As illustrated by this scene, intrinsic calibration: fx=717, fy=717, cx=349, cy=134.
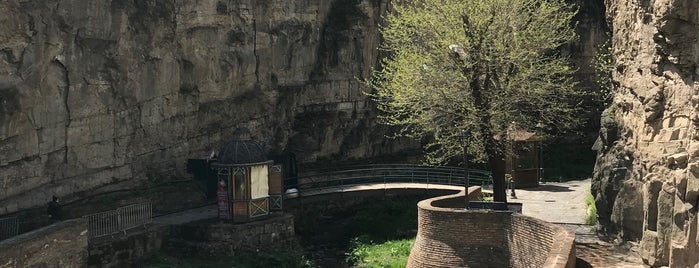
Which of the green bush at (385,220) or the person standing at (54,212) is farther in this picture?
the green bush at (385,220)

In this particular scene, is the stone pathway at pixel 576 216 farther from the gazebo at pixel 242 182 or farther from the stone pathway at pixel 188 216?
the stone pathway at pixel 188 216

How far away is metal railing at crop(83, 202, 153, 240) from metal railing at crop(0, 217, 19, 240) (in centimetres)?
190

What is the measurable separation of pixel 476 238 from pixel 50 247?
1135 centimetres

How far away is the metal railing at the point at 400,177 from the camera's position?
3119 centimetres

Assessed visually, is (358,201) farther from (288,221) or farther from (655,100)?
(655,100)

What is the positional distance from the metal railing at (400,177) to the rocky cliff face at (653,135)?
38.3 feet

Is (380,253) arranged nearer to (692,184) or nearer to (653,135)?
(653,135)

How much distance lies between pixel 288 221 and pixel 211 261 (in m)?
3.31

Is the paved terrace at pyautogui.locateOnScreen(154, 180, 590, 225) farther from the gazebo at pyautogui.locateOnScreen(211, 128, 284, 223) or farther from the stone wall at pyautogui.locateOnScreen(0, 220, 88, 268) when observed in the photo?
the stone wall at pyautogui.locateOnScreen(0, 220, 88, 268)

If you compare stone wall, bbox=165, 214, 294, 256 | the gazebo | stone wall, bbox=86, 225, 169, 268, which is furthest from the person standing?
the gazebo

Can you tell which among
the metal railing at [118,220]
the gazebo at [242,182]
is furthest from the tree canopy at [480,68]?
the metal railing at [118,220]

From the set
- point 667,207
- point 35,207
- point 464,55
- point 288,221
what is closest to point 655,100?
point 667,207

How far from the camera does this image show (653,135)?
1524 cm

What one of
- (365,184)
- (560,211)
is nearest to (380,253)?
(560,211)
